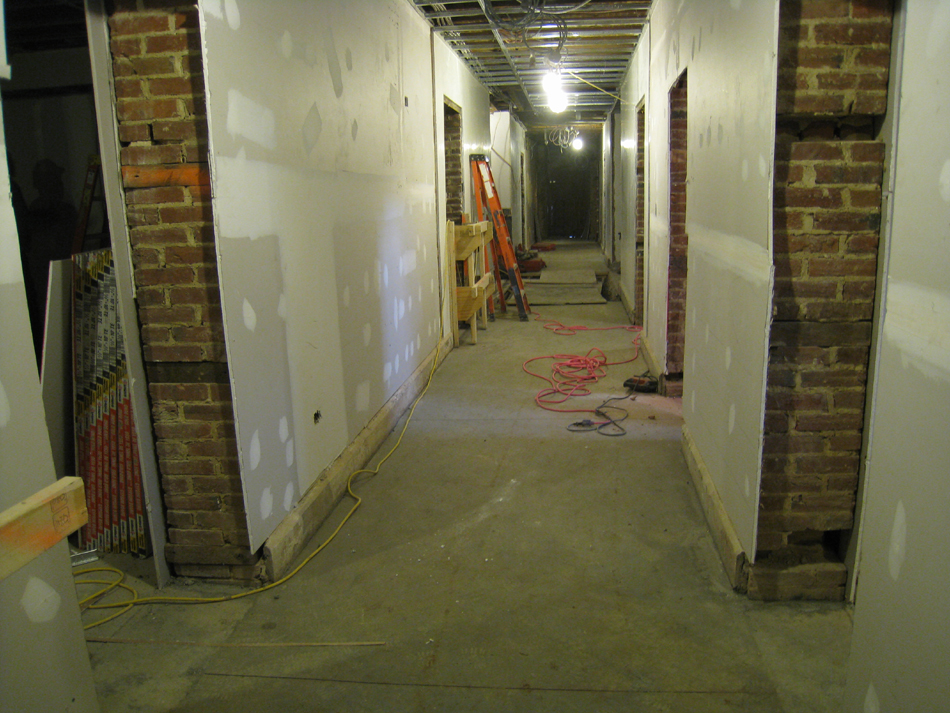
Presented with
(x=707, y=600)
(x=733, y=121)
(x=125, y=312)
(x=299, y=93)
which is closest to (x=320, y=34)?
(x=299, y=93)

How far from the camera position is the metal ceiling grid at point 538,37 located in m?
5.08

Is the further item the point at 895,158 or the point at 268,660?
the point at 268,660

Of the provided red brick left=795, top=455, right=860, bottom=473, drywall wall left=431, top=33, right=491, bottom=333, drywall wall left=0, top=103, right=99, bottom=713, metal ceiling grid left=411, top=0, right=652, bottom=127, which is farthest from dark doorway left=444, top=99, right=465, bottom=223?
drywall wall left=0, top=103, right=99, bottom=713

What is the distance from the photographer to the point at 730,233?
8.36 ft

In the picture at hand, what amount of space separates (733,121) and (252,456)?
2157 millimetres

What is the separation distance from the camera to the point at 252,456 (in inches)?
98.2

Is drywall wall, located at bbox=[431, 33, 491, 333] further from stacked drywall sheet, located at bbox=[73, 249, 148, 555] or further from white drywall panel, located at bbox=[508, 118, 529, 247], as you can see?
white drywall panel, located at bbox=[508, 118, 529, 247]

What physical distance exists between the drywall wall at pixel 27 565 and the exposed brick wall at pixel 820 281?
2026 mm

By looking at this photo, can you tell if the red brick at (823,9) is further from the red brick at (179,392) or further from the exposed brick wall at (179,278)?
the red brick at (179,392)

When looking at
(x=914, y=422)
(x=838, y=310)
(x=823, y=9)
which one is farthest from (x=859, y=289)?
(x=914, y=422)

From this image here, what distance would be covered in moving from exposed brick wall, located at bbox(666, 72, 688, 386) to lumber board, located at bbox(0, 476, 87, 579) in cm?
367

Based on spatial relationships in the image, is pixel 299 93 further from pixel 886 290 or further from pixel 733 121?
pixel 886 290

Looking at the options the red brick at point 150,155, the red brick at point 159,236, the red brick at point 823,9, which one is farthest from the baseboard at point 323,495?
the red brick at point 823,9

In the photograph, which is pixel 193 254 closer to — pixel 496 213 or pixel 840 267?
pixel 840 267
